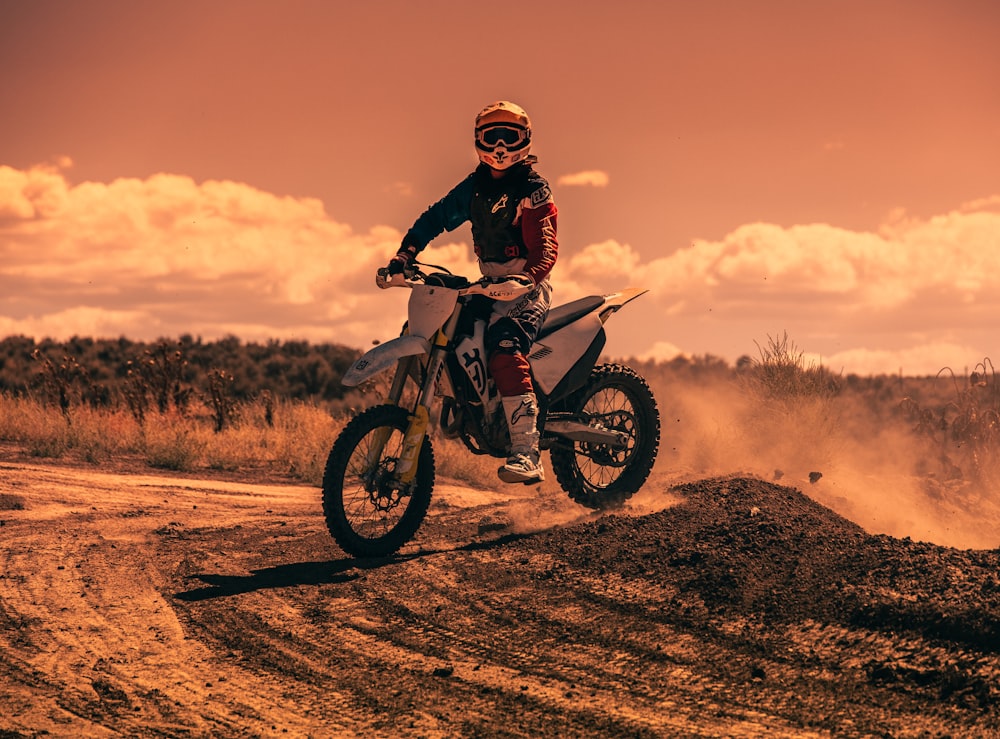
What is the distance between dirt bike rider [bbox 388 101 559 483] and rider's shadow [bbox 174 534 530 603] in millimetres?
1082

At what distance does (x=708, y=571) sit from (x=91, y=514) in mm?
6431

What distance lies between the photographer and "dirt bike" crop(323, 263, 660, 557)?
7.68 meters

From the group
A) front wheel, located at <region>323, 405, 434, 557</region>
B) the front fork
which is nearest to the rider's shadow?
front wheel, located at <region>323, 405, 434, 557</region>

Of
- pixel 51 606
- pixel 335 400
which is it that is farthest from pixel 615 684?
pixel 335 400

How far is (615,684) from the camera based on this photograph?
17.3 feet

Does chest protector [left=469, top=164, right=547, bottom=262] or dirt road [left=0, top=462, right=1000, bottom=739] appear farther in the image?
chest protector [left=469, top=164, right=547, bottom=262]

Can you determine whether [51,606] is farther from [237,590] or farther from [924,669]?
[924,669]

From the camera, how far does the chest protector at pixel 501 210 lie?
8430 millimetres

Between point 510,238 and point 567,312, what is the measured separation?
111cm

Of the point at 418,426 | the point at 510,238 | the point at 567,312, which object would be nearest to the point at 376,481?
the point at 418,426

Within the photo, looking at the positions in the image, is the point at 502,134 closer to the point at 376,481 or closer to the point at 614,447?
the point at 376,481

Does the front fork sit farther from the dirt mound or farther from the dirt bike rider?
the dirt mound

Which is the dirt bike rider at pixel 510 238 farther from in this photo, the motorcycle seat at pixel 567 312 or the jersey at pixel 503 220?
the motorcycle seat at pixel 567 312

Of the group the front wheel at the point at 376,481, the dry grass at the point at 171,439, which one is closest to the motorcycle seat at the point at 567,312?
the front wheel at the point at 376,481
